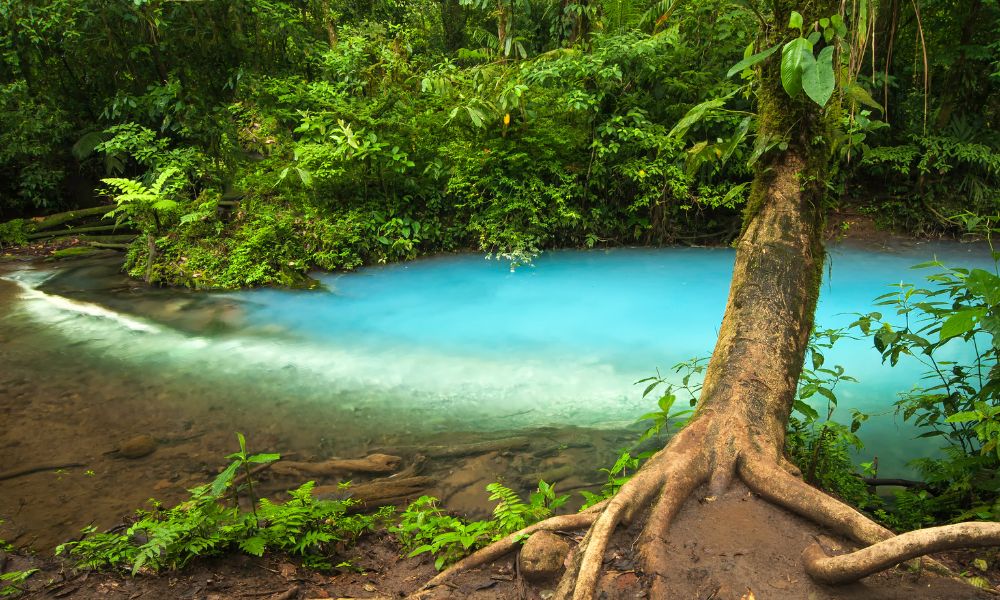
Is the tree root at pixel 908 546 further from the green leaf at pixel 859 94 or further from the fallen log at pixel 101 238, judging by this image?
the fallen log at pixel 101 238

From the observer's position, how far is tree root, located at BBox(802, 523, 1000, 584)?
1483mm

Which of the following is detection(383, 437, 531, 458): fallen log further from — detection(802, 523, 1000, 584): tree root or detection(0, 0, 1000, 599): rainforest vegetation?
detection(0, 0, 1000, 599): rainforest vegetation

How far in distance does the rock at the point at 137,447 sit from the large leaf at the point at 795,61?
14.6 ft

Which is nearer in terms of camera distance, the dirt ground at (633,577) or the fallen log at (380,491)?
the dirt ground at (633,577)

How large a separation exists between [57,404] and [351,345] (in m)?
2.60

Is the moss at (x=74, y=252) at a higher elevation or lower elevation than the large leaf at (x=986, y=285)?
lower

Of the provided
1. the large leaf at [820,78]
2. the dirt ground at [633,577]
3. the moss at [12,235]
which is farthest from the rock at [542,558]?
the moss at [12,235]

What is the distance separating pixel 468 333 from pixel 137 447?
3524 mm

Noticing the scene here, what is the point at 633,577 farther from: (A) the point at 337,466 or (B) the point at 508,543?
(A) the point at 337,466

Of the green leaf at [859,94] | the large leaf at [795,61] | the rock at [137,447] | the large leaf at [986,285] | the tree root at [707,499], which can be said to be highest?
the large leaf at [795,61]

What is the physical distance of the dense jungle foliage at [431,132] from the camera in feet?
28.3

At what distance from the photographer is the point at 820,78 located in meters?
2.03

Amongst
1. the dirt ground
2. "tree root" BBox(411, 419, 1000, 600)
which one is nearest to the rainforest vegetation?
"tree root" BBox(411, 419, 1000, 600)

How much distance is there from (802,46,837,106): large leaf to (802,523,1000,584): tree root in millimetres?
1410
